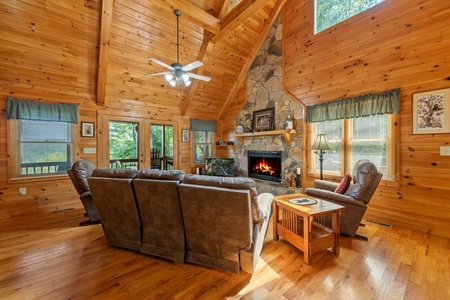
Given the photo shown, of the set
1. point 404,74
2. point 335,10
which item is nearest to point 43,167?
point 335,10

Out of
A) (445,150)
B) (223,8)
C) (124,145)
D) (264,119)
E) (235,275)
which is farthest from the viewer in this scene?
(124,145)

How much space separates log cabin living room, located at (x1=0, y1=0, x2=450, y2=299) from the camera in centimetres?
205

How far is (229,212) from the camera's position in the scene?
187 cm

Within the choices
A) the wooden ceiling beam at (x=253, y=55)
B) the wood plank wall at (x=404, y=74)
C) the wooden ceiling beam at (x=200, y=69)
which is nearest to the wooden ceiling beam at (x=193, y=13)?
the wooden ceiling beam at (x=200, y=69)

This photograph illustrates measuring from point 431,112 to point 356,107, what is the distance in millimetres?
991

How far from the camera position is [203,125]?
262 inches

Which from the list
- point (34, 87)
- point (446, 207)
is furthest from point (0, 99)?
point (446, 207)

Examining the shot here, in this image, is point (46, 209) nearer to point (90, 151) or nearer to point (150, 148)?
point (90, 151)

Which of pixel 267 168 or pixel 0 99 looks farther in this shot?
pixel 267 168

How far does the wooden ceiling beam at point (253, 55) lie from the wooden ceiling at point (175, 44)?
0.07 ft

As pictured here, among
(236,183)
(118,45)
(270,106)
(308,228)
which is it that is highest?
(118,45)

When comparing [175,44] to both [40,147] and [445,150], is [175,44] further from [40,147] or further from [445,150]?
[445,150]

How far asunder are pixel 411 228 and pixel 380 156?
3.96ft

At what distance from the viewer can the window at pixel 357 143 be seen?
3.47 metres
